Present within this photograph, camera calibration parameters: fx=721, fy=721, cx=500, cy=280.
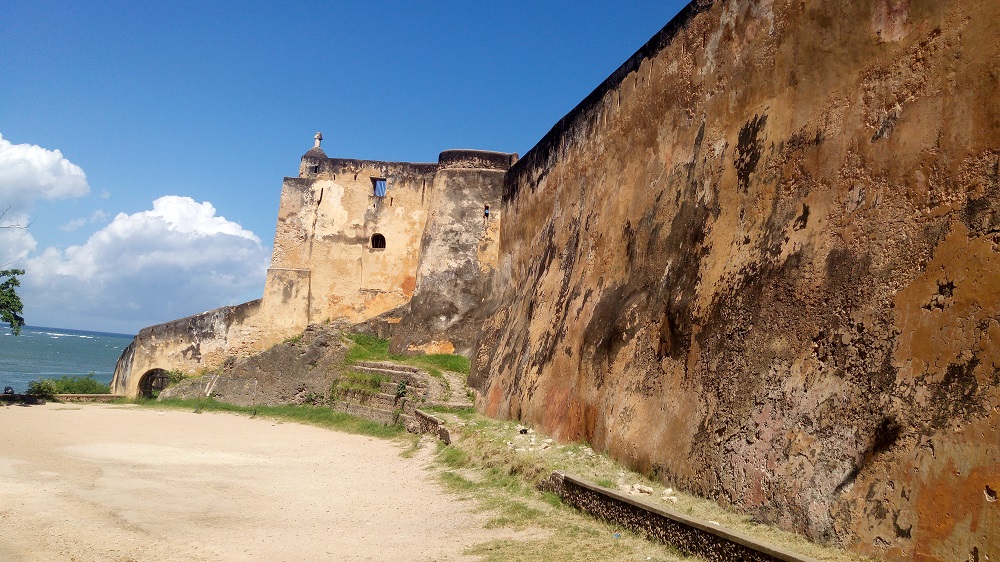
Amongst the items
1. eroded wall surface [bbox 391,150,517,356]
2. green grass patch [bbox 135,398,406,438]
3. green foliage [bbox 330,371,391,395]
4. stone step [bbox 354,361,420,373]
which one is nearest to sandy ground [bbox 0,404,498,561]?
green grass patch [bbox 135,398,406,438]

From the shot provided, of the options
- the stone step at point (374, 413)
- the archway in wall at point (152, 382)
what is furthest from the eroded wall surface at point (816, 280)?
the archway in wall at point (152, 382)

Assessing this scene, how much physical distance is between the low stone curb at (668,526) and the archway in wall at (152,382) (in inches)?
636

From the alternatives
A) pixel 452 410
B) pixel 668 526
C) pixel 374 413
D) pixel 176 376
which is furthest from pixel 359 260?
pixel 668 526

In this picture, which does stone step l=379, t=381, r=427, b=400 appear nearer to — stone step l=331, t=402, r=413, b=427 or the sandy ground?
stone step l=331, t=402, r=413, b=427

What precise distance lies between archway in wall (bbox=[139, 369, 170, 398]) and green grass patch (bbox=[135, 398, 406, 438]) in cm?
107

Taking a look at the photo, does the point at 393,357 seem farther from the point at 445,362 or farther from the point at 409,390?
the point at 409,390

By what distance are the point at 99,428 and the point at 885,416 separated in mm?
13393

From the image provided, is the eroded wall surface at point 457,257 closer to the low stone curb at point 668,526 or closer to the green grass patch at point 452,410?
the green grass patch at point 452,410

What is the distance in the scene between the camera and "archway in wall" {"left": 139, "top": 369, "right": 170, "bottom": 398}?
19.3m

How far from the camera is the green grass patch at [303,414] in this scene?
44.7 feet

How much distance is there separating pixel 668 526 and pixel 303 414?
484 inches

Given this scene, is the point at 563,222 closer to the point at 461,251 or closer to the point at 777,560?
the point at 461,251

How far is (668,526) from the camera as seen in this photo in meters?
4.91

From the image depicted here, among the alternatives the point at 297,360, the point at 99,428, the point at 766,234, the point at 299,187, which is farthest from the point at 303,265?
the point at 766,234
